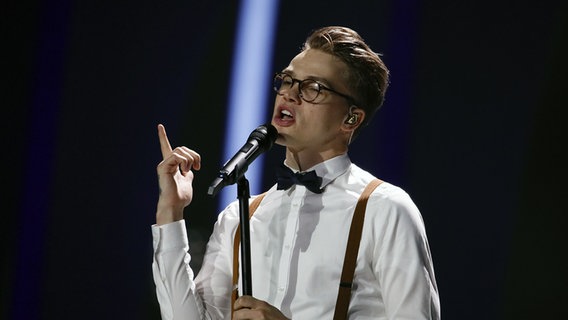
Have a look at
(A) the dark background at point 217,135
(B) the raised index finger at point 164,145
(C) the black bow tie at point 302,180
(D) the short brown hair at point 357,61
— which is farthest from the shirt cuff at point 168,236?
(A) the dark background at point 217,135

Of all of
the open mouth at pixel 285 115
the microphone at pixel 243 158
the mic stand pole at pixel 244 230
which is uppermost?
the open mouth at pixel 285 115

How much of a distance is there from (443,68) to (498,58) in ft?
0.55

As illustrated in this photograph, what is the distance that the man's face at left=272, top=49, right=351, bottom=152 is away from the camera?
1862 millimetres

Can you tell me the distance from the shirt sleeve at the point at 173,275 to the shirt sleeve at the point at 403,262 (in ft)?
1.39

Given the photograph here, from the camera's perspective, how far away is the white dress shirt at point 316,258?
172 centimetres

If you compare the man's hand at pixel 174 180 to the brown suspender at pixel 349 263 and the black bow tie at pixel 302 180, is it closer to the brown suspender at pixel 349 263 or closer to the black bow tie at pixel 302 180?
the black bow tie at pixel 302 180

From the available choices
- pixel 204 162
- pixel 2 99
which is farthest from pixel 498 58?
pixel 2 99

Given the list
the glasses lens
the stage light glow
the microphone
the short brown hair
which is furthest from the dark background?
the microphone

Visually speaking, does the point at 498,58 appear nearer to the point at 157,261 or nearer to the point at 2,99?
the point at 157,261

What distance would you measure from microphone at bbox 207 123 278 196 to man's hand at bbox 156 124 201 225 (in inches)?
7.7

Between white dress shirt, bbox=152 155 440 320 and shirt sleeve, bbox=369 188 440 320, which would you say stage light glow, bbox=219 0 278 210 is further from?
shirt sleeve, bbox=369 188 440 320

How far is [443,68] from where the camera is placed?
2.51m

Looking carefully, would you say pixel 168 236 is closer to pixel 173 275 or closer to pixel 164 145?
pixel 173 275

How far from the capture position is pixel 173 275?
5.97ft
